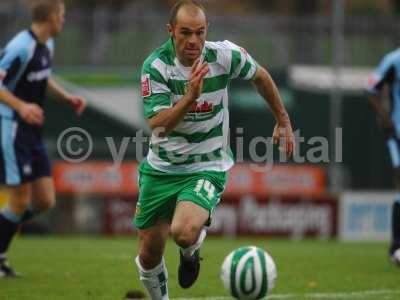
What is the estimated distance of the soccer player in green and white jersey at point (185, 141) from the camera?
24.0 ft

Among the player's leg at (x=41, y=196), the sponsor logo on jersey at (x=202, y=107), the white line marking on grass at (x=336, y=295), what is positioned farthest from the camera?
the player's leg at (x=41, y=196)

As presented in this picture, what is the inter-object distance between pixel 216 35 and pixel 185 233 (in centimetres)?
1337

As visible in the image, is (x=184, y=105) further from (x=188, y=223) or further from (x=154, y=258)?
(x=154, y=258)

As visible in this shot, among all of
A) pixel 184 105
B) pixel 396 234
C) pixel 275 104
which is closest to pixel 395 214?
pixel 396 234

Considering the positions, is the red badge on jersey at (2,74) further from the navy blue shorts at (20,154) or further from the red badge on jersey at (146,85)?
the red badge on jersey at (146,85)

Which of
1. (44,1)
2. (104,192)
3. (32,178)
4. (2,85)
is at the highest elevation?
(44,1)

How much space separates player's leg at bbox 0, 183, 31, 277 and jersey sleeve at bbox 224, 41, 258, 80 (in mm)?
3187

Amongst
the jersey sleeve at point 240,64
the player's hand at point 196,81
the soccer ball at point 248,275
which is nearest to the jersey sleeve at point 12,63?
the jersey sleeve at point 240,64

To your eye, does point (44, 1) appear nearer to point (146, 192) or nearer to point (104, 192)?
point (146, 192)

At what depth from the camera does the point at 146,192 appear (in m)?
7.68

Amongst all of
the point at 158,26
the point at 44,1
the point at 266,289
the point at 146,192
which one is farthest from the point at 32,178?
the point at 158,26

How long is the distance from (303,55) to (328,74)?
615mm

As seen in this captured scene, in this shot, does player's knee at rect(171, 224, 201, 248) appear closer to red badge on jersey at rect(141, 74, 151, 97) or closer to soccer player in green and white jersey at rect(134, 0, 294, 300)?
soccer player in green and white jersey at rect(134, 0, 294, 300)

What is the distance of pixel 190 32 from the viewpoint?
7.29 metres
